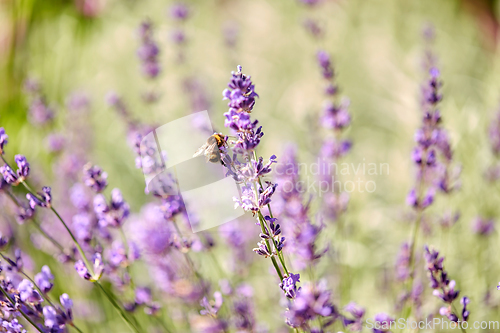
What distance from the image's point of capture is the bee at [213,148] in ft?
3.59

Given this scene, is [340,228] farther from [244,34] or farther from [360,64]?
[244,34]

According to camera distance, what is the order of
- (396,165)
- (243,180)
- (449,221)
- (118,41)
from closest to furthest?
(243,180) < (449,221) < (396,165) < (118,41)

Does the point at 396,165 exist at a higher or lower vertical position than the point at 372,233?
higher

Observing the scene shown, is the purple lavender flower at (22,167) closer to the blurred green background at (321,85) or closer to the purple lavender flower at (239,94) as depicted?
the purple lavender flower at (239,94)

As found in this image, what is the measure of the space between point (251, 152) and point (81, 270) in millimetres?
651

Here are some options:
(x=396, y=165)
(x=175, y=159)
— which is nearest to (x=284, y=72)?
(x=396, y=165)

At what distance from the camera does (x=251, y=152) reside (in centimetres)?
105

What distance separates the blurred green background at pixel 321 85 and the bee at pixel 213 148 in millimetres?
1194

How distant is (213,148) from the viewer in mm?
1096

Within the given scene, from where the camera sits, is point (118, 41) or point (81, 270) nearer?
point (81, 270)

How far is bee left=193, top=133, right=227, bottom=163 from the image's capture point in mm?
1094

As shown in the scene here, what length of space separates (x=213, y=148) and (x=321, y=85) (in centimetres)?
140

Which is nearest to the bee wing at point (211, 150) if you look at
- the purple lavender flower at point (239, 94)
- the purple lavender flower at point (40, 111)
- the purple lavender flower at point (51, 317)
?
the purple lavender flower at point (239, 94)

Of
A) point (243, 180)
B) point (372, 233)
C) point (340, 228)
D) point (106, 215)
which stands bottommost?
point (243, 180)
